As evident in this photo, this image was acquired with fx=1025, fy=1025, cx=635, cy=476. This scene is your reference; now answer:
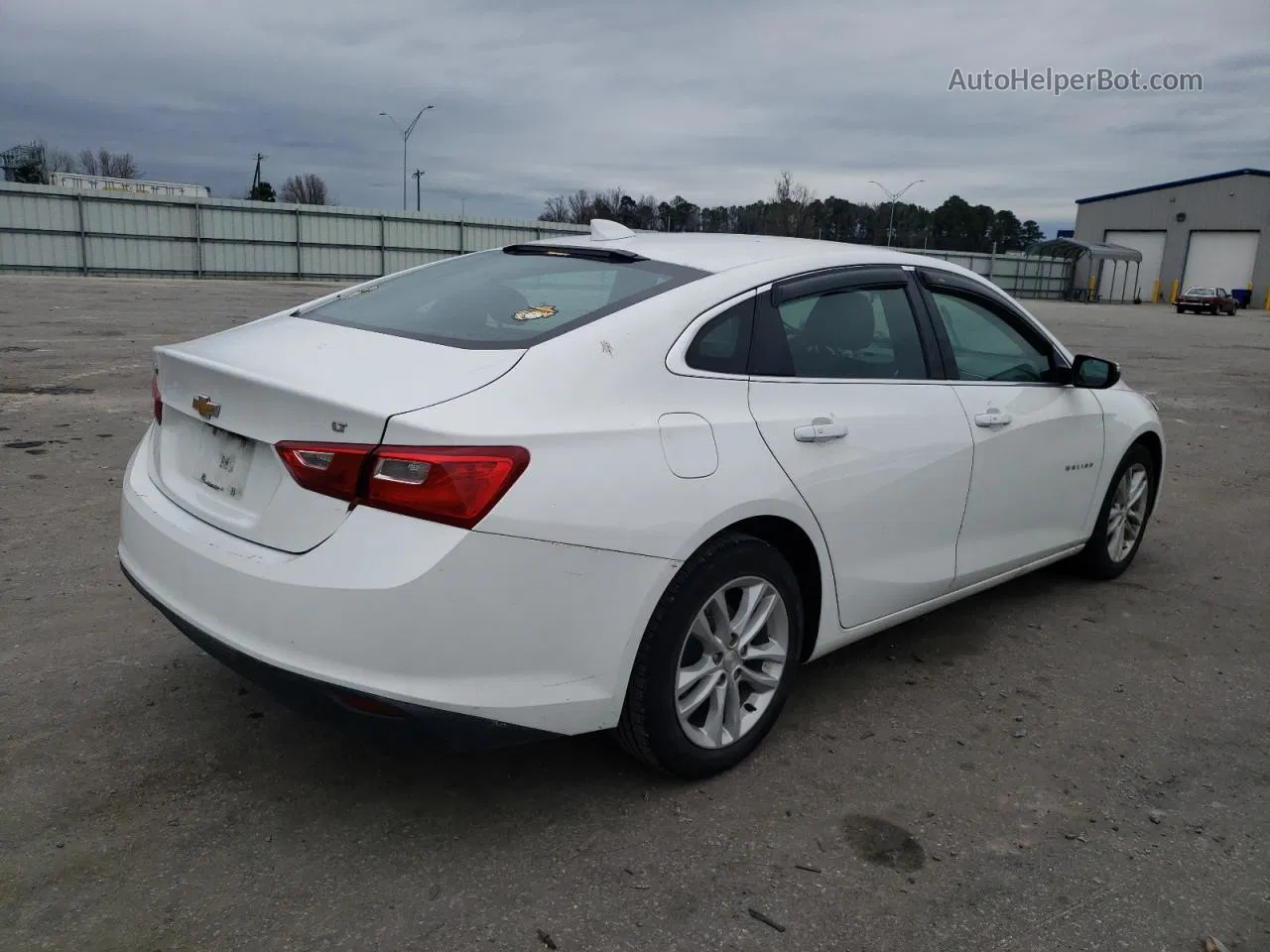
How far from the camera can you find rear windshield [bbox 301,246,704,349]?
9.50 feet

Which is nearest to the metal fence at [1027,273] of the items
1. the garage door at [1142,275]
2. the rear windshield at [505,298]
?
the garage door at [1142,275]

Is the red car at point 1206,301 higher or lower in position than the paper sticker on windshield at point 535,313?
higher

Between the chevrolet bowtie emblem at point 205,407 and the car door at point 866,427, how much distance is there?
1.49 metres

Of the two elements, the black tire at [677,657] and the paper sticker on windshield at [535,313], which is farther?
the paper sticker on windshield at [535,313]

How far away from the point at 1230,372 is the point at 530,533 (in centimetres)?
1754

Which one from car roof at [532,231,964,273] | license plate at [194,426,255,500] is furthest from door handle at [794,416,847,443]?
license plate at [194,426,255,500]

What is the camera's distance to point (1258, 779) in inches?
125

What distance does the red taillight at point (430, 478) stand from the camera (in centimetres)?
235

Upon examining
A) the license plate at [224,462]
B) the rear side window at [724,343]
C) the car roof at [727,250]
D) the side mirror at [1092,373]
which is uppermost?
the car roof at [727,250]

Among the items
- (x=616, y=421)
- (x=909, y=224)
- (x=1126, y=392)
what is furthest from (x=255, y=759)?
(x=909, y=224)

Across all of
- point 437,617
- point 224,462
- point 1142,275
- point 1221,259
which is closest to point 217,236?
point 224,462

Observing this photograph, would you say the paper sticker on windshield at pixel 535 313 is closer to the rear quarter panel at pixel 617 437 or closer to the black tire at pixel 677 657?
the rear quarter panel at pixel 617 437

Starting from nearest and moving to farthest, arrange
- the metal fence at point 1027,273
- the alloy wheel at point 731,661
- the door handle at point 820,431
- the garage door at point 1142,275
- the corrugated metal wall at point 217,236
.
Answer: the alloy wheel at point 731,661, the door handle at point 820,431, the corrugated metal wall at point 217,236, the metal fence at point 1027,273, the garage door at point 1142,275

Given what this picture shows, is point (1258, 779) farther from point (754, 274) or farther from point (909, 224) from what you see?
point (909, 224)
